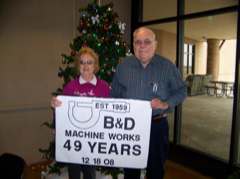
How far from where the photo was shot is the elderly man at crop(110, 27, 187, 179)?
5.79 ft

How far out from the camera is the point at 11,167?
3.84ft

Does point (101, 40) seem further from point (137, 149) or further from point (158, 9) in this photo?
point (158, 9)

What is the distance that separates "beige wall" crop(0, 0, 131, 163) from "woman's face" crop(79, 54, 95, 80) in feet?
5.82

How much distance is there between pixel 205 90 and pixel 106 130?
5.59 meters

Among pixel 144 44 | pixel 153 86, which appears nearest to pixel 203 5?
pixel 144 44

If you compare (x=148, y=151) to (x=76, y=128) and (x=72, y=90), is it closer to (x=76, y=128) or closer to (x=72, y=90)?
(x=76, y=128)

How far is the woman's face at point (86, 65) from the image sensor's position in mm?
1794

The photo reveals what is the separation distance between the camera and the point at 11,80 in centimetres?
309

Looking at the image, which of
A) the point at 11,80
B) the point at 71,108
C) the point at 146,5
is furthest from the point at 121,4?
the point at 71,108

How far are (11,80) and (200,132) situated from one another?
177 inches

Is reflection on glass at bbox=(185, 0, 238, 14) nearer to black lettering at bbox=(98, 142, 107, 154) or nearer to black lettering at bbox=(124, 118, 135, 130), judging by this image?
black lettering at bbox=(124, 118, 135, 130)

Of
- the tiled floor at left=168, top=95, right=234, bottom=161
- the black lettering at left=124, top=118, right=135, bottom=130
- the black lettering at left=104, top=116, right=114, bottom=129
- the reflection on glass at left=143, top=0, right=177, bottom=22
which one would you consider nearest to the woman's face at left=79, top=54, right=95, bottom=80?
the black lettering at left=104, top=116, right=114, bottom=129

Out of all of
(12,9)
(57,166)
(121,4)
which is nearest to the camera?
(57,166)

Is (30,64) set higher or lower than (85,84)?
higher
